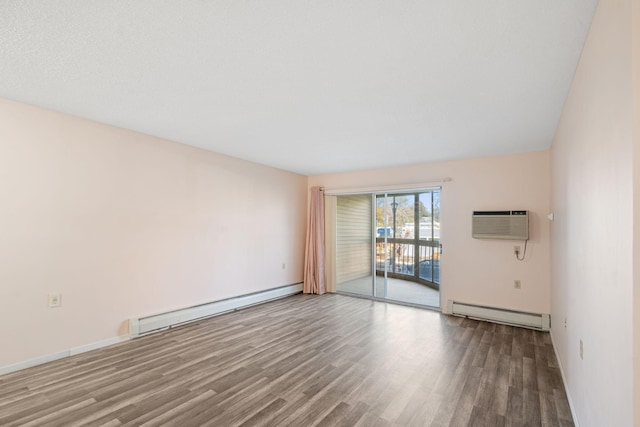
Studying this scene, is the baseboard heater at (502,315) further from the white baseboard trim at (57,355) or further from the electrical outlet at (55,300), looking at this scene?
the electrical outlet at (55,300)

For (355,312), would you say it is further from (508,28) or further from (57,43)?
(57,43)

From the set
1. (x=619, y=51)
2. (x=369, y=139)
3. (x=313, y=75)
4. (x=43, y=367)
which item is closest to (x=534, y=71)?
(x=619, y=51)

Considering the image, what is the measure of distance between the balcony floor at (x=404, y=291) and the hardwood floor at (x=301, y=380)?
45.0 inches

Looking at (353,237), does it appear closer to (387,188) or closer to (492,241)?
(387,188)

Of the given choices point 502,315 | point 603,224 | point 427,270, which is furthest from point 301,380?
point 427,270

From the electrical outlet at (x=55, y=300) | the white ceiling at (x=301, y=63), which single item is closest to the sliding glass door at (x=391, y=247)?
the white ceiling at (x=301, y=63)

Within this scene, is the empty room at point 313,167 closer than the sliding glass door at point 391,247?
Yes

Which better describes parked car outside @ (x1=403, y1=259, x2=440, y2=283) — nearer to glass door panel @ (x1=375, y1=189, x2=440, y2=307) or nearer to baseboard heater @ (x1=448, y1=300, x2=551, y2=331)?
glass door panel @ (x1=375, y1=189, x2=440, y2=307)

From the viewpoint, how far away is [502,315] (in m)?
4.03

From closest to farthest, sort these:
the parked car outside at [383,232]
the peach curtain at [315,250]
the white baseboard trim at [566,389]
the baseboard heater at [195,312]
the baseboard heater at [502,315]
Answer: the white baseboard trim at [566,389]
the baseboard heater at [195,312]
the baseboard heater at [502,315]
the parked car outside at [383,232]
the peach curtain at [315,250]

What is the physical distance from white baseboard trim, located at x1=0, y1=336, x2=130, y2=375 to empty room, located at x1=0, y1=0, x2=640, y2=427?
0.05ft

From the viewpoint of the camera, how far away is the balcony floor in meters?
4.96

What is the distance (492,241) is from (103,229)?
4.92m

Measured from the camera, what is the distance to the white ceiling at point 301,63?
1.47m
